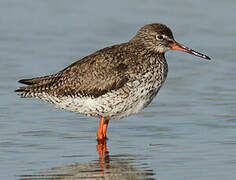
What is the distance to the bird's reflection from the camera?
38.1 feet

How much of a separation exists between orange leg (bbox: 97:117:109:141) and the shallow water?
19 centimetres

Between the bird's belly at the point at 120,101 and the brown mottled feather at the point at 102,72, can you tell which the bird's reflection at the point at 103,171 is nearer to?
the bird's belly at the point at 120,101

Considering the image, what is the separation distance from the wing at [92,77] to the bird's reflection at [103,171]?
166cm

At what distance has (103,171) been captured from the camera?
12.0 meters

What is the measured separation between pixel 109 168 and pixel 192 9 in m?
12.0

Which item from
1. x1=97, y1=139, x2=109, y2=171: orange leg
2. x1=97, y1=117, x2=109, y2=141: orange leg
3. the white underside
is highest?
the white underside

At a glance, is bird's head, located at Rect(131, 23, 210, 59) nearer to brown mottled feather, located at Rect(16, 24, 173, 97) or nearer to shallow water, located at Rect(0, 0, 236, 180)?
brown mottled feather, located at Rect(16, 24, 173, 97)

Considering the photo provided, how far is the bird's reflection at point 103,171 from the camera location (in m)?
11.6

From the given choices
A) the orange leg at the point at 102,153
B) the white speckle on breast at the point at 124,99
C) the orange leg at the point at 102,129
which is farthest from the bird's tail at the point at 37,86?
the orange leg at the point at 102,153

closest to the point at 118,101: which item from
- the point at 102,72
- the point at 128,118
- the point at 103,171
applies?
the point at 102,72

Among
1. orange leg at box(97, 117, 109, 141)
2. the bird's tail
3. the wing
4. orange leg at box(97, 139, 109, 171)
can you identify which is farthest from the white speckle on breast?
orange leg at box(97, 139, 109, 171)

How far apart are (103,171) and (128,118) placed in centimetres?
356

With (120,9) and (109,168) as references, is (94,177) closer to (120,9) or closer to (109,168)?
(109,168)

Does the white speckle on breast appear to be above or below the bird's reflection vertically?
above
